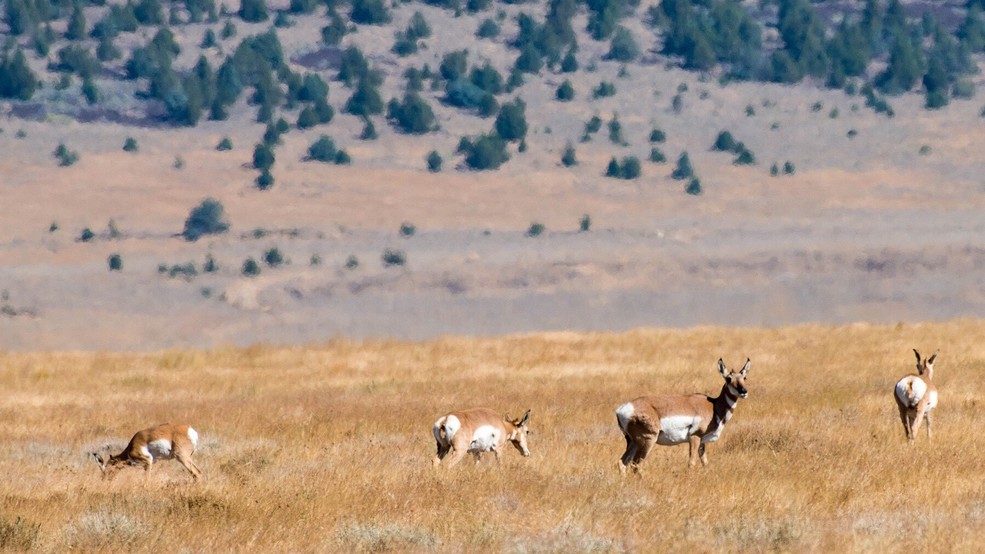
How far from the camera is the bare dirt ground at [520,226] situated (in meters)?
74.1

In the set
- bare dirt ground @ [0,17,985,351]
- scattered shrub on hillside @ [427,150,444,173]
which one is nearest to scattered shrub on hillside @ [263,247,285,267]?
bare dirt ground @ [0,17,985,351]

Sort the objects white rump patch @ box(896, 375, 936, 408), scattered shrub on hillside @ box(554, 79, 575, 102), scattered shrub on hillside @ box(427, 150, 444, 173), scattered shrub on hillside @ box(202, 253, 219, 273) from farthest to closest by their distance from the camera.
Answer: scattered shrub on hillside @ box(554, 79, 575, 102) → scattered shrub on hillside @ box(427, 150, 444, 173) → scattered shrub on hillside @ box(202, 253, 219, 273) → white rump patch @ box(896, 375, 936, 408)

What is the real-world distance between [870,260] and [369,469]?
69.2m

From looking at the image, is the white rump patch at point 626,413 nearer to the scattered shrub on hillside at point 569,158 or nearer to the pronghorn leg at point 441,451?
the pronghorn leg at point 441,451

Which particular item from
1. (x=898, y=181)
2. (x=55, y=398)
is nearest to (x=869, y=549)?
(x=55, y=398)

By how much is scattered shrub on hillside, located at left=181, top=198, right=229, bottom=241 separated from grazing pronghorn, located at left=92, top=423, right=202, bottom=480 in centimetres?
7174

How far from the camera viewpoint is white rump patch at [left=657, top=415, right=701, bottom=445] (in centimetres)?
1453

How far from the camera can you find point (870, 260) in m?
80.7

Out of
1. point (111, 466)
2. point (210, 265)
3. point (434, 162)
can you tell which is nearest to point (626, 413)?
point (111, 466)

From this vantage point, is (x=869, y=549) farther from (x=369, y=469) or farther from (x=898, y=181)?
(x=898, y=181)

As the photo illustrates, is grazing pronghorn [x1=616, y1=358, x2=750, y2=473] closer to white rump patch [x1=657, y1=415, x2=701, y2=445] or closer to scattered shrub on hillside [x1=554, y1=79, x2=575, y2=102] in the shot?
white rump patch [x1=657, y1=415, x2=701, y2=445]

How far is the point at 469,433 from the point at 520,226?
243ft

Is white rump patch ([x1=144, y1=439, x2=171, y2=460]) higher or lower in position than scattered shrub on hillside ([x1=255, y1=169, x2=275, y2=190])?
higher

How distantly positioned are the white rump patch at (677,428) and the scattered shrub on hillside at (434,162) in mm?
84457
